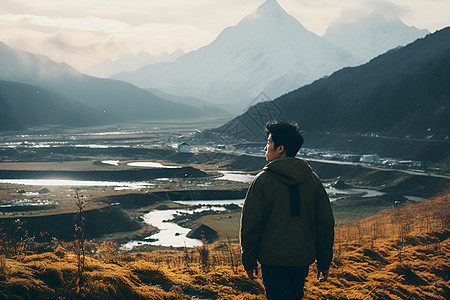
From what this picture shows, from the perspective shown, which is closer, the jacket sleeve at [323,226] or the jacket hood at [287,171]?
the jacket hood at [287,171]

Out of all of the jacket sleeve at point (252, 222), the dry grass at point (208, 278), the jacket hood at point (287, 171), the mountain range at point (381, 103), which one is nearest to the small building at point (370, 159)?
the mountain range at point (381, 103)

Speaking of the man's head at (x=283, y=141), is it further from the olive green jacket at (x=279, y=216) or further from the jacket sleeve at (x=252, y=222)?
the jacket sleeve at (x=252, y=222)

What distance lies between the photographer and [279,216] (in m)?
5.12

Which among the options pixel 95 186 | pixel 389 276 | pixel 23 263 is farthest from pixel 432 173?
pixel 23 263

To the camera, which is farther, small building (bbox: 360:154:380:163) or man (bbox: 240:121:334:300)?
small building (bbox: 360:154:380:163)

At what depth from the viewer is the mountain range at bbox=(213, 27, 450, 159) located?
9638 cm

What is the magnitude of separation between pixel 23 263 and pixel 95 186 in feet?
197

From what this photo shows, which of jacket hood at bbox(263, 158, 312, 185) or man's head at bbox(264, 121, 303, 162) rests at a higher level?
man's head at bbox(264, 121, 303, 162)

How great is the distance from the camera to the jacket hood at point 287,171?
5.07 metres

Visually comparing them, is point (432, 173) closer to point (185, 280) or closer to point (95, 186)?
point (95, 186)

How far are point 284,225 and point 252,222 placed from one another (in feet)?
1.12

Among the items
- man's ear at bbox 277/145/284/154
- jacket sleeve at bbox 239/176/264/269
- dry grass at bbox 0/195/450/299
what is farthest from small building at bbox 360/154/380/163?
jacket sleeve at bbox 239/176/264/269

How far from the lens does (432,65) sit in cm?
11119

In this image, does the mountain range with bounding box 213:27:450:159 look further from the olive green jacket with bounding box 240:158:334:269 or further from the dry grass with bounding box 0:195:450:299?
the olive green jacket with bounding box 240:158:334:269
